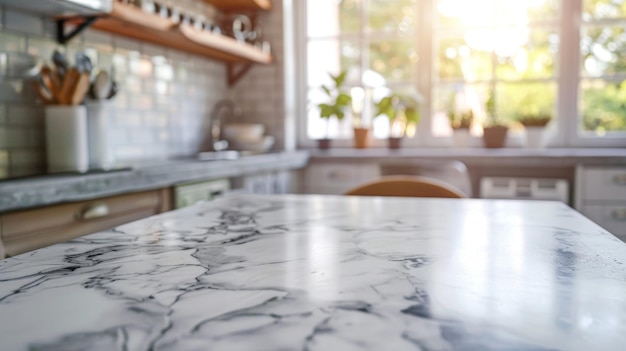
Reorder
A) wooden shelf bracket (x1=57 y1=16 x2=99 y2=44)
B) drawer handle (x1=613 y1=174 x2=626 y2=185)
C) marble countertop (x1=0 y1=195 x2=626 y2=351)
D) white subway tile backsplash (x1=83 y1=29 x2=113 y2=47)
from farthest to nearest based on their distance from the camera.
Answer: drawer handle (x1=613 y1=174 x2=626 y2=185) < white subway tile backsplash (x1=83 y1=29 x2=113 y2=47) < wooden shelf bracket (x1=57 y1=16 x2=99 y2=44) < marble countertop (x1=0 y1=195 x2=626 y2=351)

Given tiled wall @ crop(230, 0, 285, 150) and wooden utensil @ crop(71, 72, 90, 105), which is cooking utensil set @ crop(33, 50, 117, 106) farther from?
tiled wall @ crop(230, 0, 285, 150)

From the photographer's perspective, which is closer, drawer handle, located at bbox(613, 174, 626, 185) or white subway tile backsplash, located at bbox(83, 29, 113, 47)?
white subway tile backsplash, located at bbox(83, 29, 113, 47)

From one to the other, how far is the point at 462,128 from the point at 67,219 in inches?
108

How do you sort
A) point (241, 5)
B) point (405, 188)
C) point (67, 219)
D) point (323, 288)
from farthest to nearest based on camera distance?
point (241, 5), point (67, 219), point (405, 188), point (323, 288)

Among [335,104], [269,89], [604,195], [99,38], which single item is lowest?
[604,195]

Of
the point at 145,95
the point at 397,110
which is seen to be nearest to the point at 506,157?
the point at 397,110

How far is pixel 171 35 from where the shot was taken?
267cm

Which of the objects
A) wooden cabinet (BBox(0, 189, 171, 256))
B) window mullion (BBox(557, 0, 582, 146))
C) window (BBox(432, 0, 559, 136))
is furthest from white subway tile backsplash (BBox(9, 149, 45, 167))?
window mullion (BBox(557, 0, 582, 146))

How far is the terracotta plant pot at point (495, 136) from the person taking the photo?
357 cm

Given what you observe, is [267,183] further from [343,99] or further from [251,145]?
[343,99]

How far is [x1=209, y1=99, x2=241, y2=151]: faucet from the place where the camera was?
344 centimetres

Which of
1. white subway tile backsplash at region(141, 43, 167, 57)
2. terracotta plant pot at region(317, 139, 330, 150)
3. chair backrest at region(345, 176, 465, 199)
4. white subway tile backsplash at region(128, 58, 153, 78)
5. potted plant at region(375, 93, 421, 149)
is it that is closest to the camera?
chair backrest at region(345, 176, 465, 199)

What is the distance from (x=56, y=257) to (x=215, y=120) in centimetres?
293

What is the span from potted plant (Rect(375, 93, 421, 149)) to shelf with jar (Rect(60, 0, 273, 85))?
870 mm
